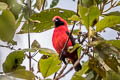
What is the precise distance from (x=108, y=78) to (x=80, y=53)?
0.77 ft

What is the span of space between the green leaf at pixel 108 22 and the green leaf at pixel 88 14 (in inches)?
1.1

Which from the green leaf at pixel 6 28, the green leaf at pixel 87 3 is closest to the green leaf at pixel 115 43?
the green leaf at pixel 87 3

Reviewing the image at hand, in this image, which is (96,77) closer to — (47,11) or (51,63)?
(51,63)

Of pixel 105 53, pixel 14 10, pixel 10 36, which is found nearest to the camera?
pixel 10 36

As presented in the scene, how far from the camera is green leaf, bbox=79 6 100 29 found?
675 millimetres

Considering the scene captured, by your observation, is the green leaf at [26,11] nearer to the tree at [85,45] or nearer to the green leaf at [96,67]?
the tree at [85,45]

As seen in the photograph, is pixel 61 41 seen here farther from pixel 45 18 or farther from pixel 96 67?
pixel 96 67

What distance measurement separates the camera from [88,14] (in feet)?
2.30

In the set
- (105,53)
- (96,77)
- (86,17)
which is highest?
(86,17)

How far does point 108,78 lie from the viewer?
23.5 inches

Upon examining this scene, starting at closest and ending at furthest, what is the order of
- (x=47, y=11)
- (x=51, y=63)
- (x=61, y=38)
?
(x=51, y=63) → (x=47, y=11) → (x=61, y=38)

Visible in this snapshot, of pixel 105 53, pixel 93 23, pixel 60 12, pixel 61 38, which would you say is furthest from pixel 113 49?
pixel 61 38

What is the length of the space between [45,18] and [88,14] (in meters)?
0.26

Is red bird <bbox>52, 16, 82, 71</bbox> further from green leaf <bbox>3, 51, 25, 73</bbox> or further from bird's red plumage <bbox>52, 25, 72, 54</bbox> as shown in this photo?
green leaf <bbox>3, 51, 25, 73</bbox>
